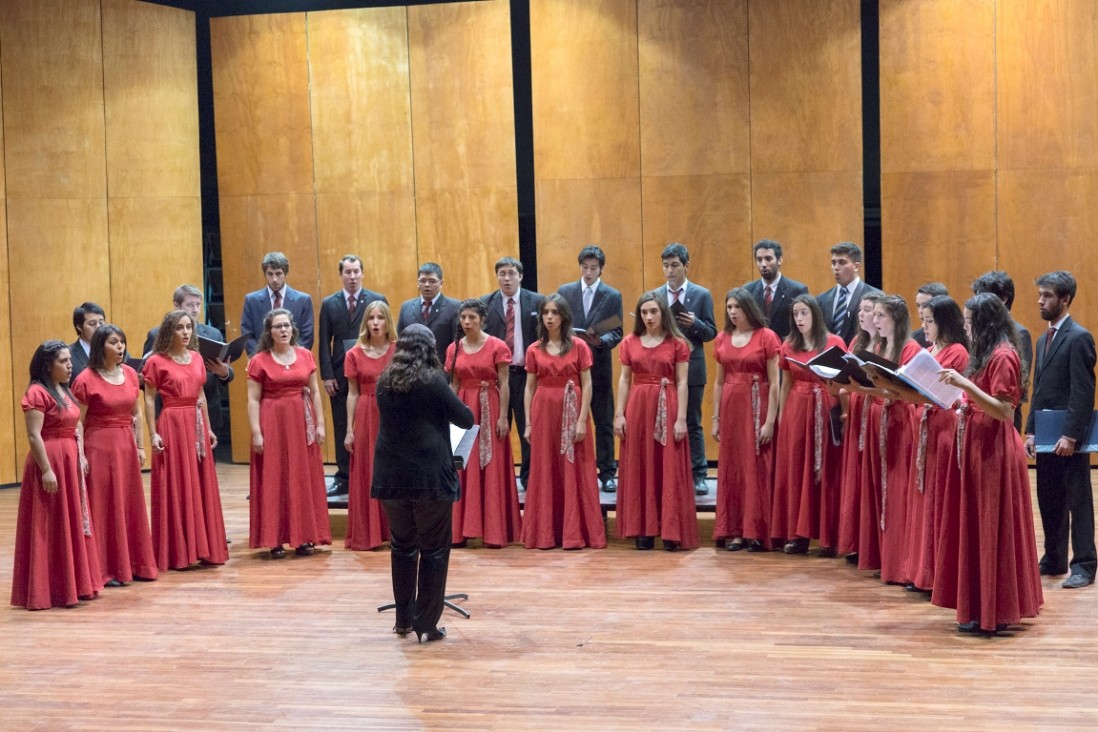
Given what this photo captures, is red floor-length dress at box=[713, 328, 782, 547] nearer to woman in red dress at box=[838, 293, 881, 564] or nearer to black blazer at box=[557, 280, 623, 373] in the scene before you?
woman in red dress at box=[838, 293, 881, 564]

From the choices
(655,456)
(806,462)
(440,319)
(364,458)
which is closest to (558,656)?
(655,456)

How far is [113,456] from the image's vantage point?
609 cm

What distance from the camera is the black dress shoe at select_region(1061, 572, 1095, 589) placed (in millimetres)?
5625

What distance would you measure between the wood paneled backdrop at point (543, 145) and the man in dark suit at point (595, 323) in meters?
1.67

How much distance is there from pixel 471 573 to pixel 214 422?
4304 millimetres

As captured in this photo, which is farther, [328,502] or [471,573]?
[328,502]

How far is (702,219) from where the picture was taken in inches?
362

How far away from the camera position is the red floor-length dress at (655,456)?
6594mm

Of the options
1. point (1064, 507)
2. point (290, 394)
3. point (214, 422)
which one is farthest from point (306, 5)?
point (1064, 507)

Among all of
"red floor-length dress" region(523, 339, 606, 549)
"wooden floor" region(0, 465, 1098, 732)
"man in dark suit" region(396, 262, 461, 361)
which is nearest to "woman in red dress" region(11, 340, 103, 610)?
"wooden floor" region(0, 465, 1098, 732)

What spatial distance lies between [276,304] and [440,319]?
1.18m

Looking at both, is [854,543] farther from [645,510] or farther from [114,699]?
[114,699]

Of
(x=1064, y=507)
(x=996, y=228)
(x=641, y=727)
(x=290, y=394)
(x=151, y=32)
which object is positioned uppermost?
(x=151, y=32)

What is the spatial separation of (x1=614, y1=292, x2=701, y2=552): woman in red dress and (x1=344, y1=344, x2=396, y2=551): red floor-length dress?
129 cm
